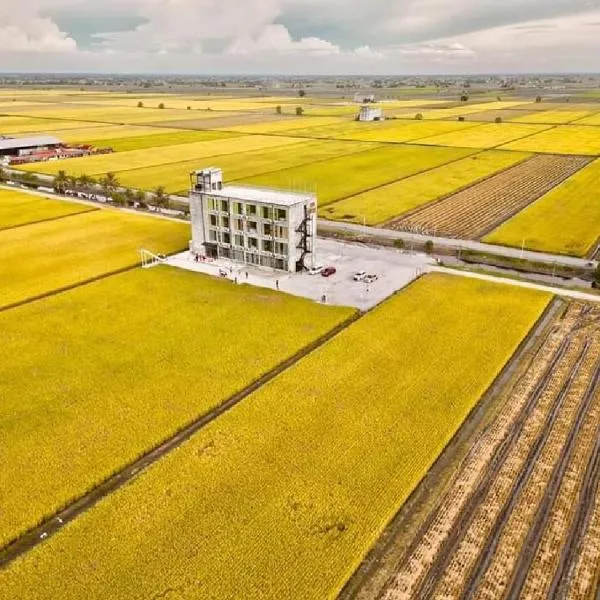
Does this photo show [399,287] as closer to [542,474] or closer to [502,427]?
[502,427]

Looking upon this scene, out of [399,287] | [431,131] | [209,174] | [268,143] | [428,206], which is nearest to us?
[399,287]

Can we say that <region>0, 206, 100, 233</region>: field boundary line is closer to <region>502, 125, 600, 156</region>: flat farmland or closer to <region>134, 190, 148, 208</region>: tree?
<region>134, 190, 148, 208</region>: tree

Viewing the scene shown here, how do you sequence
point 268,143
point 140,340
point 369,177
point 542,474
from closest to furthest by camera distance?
point 542,474
point 140,340
point 369,177
point 268,143

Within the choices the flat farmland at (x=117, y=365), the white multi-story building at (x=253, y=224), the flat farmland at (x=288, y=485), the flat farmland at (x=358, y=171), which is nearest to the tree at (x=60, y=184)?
the flat farmland at (x=358, y=171)

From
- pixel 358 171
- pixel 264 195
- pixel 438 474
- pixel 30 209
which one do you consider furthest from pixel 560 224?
pixel 30 209

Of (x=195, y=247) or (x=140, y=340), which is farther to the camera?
→ (x=195, y=247)

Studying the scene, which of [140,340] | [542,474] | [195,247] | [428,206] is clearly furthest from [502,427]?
[428,206]

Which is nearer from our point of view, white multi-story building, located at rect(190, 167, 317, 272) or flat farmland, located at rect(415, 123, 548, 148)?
white multi-story building, located at rect(190, 167, 317, 272)

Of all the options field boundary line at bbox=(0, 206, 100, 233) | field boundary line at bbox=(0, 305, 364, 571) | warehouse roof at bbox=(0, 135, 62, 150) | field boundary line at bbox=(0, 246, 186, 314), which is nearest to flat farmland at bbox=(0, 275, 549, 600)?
field boundary line at bbox=(0, 305, 364, 571)
